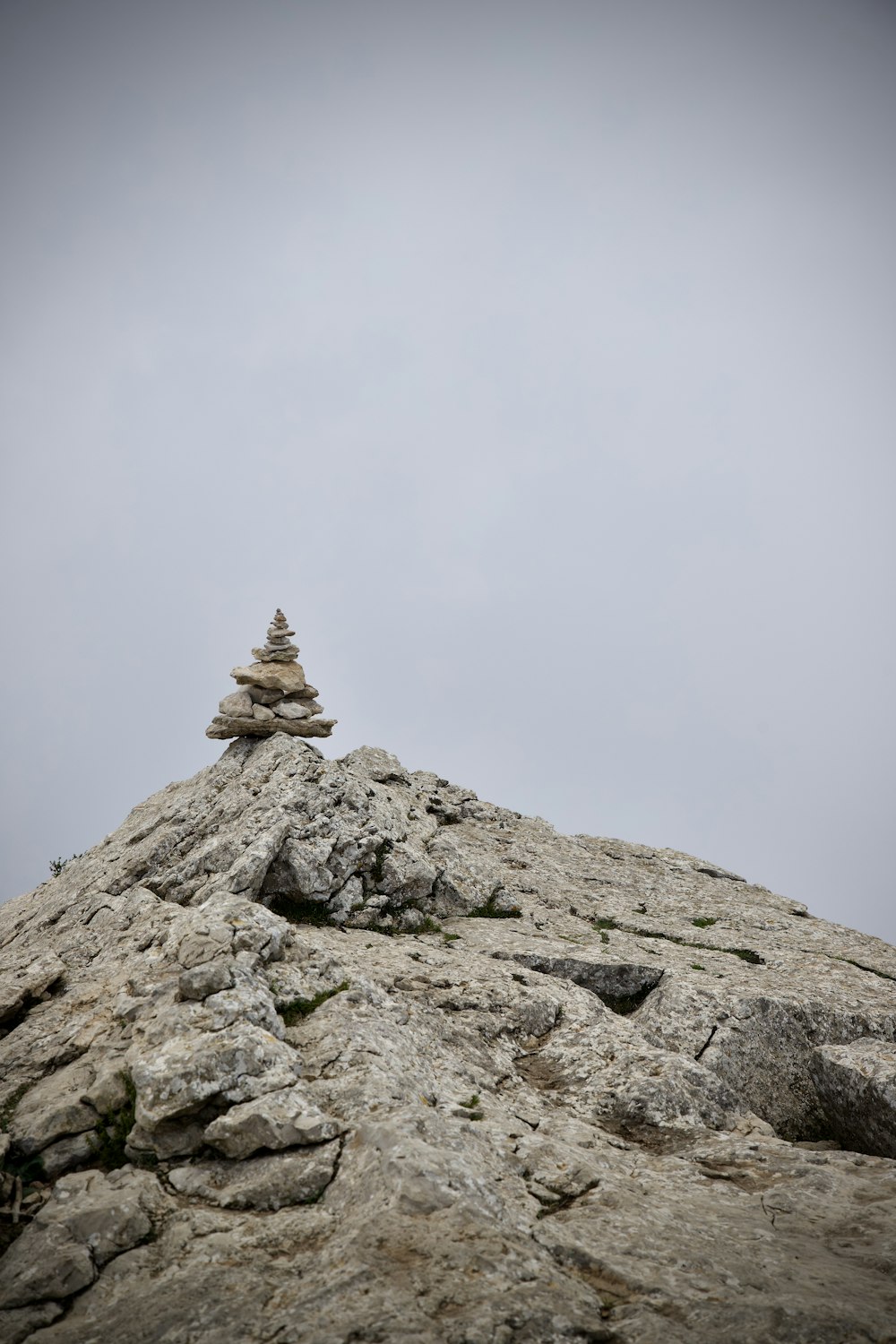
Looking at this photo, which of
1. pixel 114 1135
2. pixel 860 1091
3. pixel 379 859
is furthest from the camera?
pixel 379 859

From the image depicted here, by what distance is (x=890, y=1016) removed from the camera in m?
20.5

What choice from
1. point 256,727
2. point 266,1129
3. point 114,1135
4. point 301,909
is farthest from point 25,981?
point 256,727

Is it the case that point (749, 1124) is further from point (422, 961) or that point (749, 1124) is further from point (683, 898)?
point (683, 898)

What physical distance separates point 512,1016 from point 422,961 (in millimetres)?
3534

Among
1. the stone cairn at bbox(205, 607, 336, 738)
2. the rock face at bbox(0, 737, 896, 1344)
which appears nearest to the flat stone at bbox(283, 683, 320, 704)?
the stone cairn at bbox(205, 607, 336, 738)

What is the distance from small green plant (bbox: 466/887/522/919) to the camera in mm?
26620

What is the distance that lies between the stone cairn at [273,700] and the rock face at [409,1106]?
17.6 feet

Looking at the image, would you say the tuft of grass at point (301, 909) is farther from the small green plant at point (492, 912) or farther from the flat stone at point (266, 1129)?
the flat stone at point (266, 1129)

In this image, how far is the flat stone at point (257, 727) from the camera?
109ft

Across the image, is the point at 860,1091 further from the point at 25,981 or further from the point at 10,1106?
the point at 25,981

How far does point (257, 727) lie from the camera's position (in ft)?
109

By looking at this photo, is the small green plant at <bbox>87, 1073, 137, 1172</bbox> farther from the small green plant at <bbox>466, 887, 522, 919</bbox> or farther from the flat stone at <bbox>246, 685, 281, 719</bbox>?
the flat stone at <bbox>246, 685, 281, 719</bbox>

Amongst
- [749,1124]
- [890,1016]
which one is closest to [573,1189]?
[749,1124]

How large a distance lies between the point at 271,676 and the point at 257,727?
280cm
